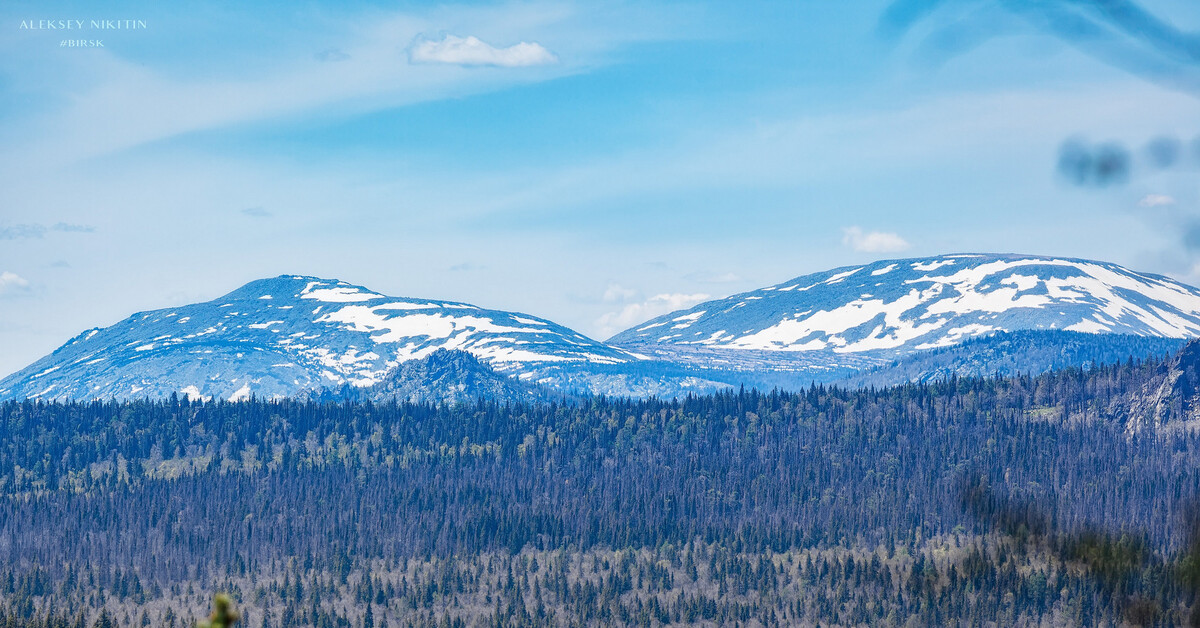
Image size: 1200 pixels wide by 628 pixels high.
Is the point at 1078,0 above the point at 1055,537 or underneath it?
above

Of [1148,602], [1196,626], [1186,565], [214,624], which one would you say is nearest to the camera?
[214,624]

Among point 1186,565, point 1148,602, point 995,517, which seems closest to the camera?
point 1186,565

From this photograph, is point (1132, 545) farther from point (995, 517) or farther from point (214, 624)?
point (214, 624)

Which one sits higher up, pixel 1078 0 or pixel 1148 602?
pixel 1078 0

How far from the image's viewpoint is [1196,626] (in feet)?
95.8

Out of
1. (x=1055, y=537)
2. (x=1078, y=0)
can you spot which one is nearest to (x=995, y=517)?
(x=1055, y=537)

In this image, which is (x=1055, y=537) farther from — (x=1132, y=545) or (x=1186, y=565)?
(x=1132, y=545)

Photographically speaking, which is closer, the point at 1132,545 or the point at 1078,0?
the point at 1078,0

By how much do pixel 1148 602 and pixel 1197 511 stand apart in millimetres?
1758

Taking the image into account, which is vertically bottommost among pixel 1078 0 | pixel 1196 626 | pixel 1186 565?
pixel 1196 626

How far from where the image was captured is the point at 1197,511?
21672mm

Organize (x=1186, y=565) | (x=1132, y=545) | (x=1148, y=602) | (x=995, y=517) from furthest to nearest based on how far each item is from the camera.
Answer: (x=1132, y=545)
(x=995, y=517)
(x=1148, y=602)
(x=1186, y=565)

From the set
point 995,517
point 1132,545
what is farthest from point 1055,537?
point 1132,545

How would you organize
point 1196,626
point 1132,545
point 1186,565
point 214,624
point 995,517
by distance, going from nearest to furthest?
point 214,624, point 1186,565, point 1196,626, point 995,517, point 1132,545
